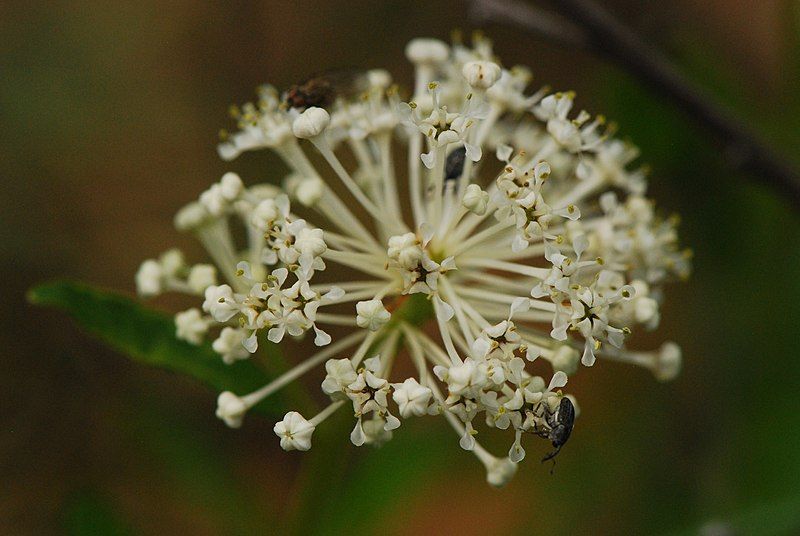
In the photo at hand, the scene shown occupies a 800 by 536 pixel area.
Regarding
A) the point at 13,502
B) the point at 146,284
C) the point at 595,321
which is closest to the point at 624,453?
the point at 595,321

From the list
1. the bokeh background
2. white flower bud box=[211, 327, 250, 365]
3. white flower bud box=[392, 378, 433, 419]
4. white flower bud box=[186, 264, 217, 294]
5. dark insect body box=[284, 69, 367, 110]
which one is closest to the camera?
white flower bud box=[392, 378, 433, 419]

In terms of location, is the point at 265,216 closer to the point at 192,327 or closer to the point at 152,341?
the point at 192,327

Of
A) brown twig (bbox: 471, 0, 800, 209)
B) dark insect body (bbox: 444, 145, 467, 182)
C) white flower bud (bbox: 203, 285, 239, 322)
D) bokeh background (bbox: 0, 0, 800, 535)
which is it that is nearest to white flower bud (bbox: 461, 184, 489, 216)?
dark insect body (bbox: 444, 145, 467, 182)

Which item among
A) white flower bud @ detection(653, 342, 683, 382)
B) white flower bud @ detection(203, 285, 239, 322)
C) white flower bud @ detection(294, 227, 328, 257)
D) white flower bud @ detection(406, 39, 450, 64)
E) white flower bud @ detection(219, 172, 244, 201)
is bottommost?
white flower bud @ detection(653, 342, 683, 382)

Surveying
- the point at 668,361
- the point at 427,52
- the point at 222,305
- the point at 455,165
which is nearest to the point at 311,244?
the point at 222,305

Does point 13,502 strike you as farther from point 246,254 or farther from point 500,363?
point 500,363

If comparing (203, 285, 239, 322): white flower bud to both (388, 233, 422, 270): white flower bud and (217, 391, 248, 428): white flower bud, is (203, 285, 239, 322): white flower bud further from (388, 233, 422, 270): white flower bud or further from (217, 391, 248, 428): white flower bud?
(388, 233, 422, 270): white flower bud
